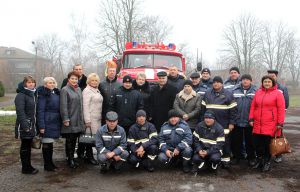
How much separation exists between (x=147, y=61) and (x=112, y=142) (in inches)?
186

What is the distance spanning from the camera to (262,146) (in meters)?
6.65

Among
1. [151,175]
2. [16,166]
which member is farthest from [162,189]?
[16,166]

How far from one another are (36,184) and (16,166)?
153 cm

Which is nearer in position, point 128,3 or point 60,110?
point 60,110

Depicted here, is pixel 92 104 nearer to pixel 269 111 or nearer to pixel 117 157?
pixel 117 157

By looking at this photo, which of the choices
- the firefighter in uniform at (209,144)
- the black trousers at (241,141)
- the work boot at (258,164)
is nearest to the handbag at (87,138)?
the firefighter in uniform at (209,144)

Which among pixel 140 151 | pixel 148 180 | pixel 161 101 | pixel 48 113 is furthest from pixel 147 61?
pixel 148 180

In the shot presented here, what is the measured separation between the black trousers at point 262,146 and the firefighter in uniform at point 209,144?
2.55 ft

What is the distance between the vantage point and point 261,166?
672cm

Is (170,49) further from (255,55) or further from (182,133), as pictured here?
(255,55)

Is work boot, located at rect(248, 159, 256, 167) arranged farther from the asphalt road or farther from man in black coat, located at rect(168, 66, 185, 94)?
man in black coat, located at rect(168, 66, 185, 94)

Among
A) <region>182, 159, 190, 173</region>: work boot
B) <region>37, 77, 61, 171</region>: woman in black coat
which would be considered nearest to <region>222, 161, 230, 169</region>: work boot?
<region>182, 159, 190, 173</region>: work boot

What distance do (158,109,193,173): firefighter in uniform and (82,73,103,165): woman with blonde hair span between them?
4.54ft

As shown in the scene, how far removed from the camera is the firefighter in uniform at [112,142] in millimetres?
6293
